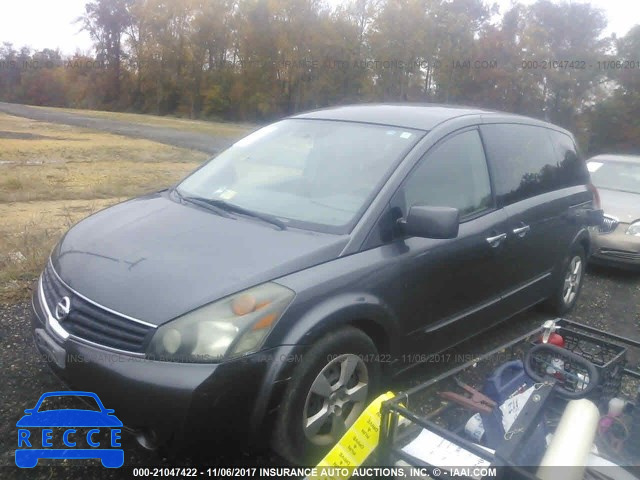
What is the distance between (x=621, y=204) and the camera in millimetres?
7086

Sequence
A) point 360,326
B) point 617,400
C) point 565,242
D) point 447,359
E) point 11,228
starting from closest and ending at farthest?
point 617,400, point 360,326, point 447,359, point 565,242, point 11,228

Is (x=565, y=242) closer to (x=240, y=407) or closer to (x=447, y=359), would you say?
(x=447, y=359)

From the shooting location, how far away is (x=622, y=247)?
21.6ft

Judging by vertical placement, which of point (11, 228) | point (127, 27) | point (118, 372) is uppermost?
point (127, 27)

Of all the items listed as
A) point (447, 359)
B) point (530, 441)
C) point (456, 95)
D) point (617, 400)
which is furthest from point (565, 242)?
point (456, 95)

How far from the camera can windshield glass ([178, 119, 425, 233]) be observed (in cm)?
311

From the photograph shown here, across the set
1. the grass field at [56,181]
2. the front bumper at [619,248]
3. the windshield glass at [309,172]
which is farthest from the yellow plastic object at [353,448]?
the front bumper at [619,248]

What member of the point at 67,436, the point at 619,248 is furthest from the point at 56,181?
the point at 619,248

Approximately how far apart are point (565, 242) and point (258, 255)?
120 inches

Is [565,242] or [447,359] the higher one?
[565,242]

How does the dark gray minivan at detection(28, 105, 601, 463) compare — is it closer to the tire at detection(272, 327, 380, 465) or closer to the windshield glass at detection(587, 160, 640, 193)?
the tire at detection(272, 327, 380, 465)

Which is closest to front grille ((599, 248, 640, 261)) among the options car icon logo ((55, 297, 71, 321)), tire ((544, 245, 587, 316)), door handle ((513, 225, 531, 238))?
tire ((544, 245, 587, 316))

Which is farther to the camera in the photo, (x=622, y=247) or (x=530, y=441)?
(x=622, y=247)

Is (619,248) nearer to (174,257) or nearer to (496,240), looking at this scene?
(496,240)
